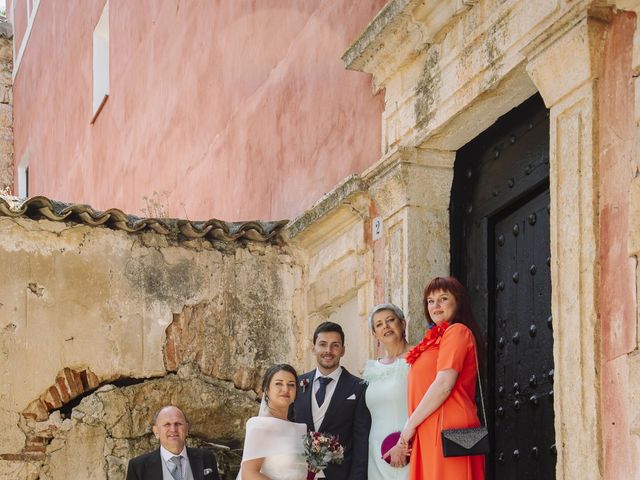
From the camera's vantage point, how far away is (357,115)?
735cm

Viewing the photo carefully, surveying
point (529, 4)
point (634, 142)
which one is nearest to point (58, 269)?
point (529, 4)

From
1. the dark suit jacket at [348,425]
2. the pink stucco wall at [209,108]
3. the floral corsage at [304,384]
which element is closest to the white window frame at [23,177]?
the pink stucco wall at [209,108]

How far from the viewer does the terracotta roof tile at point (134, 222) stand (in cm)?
731

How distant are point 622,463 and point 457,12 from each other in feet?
8.04

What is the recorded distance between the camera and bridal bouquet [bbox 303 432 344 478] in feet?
19.1

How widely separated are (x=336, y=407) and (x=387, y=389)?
341 millimetres

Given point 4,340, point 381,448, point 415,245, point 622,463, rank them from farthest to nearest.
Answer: point 4,340 < point 415,245 < point 381,448 < point 622,463

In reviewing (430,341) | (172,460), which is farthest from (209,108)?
(430,341)

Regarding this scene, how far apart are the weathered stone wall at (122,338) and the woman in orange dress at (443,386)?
2313mm

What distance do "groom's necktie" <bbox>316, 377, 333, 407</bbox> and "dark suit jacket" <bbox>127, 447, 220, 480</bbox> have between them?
2.77 ft

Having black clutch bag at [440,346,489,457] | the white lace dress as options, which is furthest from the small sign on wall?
black clutch bag at [440,346,489,457]

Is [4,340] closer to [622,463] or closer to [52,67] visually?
[622,463]

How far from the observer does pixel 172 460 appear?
6660mm

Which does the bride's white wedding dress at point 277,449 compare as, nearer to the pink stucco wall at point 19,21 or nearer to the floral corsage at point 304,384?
the floral corsage at point 304,384
